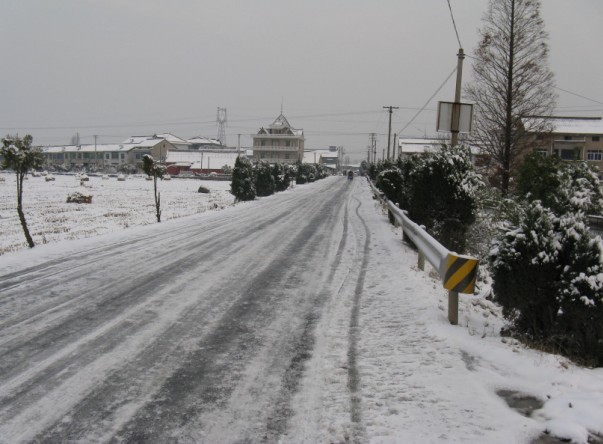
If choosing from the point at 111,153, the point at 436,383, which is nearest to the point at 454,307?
the point at 436,383

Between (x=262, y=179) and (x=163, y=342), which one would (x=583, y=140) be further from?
(x=163, y=342)

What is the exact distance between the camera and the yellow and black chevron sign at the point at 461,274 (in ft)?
16.9

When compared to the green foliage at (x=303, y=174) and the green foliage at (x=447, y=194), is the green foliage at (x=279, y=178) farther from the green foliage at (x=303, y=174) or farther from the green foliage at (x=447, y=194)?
the green foliage at (x=447, y=194)

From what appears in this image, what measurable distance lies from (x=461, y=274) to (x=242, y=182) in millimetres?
24612

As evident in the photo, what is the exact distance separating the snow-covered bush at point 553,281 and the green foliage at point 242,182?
80.5ft

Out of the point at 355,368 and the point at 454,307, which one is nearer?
the point at 355,368

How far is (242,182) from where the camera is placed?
2895 centimetres

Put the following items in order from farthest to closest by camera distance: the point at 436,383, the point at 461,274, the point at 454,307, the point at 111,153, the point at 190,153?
the point at 111,153 < the point at 190,153 < the point at 454,307 < the point at 461,274 < the point at 436,383

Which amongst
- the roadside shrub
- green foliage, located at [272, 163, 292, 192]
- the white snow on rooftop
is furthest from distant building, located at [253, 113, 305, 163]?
the roadside shrub

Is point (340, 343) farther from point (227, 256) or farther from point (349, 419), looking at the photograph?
point (227, 256)

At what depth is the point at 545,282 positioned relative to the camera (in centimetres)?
486

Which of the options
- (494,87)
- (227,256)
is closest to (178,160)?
(494,87)

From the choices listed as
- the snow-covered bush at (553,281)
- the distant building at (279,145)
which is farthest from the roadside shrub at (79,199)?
the distant building at (279,145)

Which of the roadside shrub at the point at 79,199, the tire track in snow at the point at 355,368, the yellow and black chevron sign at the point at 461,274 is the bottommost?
the roadside shrub at the point at 79,199
